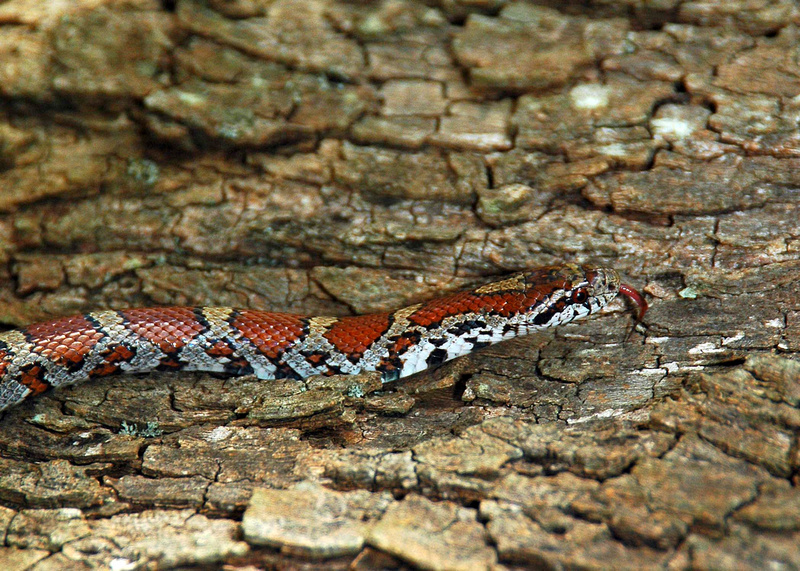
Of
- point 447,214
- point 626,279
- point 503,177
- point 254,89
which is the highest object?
point 254,89

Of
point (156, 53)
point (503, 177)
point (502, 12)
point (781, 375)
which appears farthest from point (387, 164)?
point (781, 375)

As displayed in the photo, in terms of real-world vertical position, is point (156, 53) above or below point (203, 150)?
above

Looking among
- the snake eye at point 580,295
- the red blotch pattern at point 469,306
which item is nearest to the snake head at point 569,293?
the snake eye at point 580,295

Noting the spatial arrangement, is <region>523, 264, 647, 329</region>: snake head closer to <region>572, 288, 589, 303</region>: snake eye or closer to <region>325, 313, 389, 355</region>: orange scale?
<region>572, 288, 589, 303</region>: snake eye

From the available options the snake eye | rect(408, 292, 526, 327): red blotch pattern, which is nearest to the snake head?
the snake eye

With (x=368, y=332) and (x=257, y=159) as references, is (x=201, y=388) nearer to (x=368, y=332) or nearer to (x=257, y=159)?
(x=368, y=332)

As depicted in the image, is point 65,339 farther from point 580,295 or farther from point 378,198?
point 580,295

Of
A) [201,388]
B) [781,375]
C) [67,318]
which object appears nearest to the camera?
[781,375]
